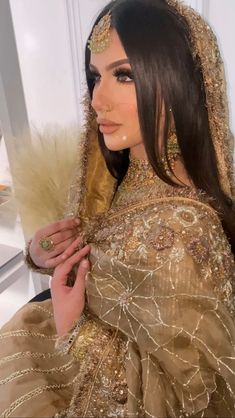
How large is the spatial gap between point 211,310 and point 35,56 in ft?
4.00

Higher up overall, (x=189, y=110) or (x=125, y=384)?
(x=189, y=110)


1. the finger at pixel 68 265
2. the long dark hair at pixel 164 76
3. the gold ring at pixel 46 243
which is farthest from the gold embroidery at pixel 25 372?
the long dark hair at pixel 164 76

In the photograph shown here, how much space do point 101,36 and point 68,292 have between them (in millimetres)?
A: 563

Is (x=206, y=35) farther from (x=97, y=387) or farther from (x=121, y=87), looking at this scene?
(x=97, y=387)

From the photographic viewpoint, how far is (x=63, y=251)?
1.10 meters

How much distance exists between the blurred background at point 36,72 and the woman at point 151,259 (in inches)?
20.9

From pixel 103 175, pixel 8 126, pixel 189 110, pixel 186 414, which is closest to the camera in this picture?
pixel 186 414

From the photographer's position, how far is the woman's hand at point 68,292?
93 centimetres

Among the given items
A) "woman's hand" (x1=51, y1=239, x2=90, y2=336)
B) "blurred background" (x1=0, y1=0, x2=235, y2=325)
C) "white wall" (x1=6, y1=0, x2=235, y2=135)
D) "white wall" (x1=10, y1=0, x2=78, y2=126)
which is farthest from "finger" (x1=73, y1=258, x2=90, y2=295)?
"white wall" (x1=10, y1=0, x2=78, y2=126)

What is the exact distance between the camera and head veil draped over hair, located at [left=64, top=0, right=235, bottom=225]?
856 mm

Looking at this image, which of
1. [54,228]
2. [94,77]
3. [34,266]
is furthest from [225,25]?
[34,266]

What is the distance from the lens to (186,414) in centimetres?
75

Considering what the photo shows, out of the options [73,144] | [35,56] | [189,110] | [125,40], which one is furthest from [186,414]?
[35,56]

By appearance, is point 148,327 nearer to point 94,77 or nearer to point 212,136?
point 212,136
